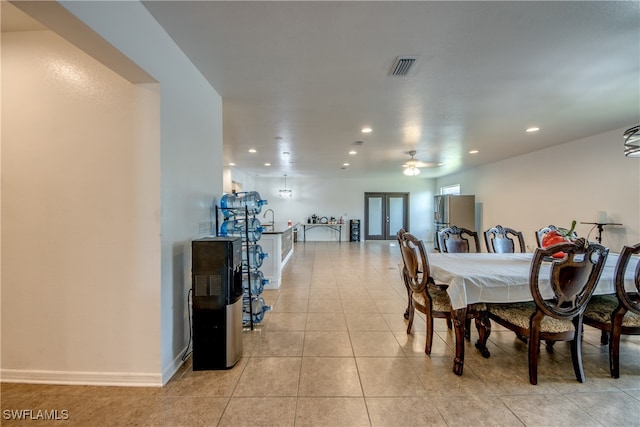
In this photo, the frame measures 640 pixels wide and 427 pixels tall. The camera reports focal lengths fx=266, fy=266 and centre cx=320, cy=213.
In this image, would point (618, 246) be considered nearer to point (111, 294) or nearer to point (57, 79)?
point (111, 294)

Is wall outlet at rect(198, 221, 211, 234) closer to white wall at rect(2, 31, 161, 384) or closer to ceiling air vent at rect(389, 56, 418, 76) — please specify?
white wall at rect(2, 31, 161, 384)

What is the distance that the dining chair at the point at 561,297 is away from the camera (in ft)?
6.24

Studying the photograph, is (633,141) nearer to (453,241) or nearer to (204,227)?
(453,241)

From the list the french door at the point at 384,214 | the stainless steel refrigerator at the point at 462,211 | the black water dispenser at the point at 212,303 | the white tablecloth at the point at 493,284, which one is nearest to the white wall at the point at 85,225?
the black water dispenser at the point at 212,303

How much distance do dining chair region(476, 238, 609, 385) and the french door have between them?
29.0 feet

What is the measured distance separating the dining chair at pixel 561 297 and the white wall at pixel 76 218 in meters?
2.79

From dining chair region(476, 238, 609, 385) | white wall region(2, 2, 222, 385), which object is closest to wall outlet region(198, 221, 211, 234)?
white wall region(2, 2, 222, 385)

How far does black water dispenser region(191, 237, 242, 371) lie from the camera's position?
2117 mm

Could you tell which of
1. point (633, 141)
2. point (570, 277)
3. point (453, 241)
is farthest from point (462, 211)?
point (570, 277)

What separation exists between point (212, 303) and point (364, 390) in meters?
1.33

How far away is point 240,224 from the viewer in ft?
9.41

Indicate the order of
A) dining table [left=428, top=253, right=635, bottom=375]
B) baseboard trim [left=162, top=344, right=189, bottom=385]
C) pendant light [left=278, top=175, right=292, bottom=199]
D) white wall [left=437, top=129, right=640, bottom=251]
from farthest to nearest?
pendant light [left=278, top=175, right=292, bottom=199], white wall [left=437, top=129, right=640, bottom=251], dining table [left=428, top=253, right=635, bottom=375], baseboard trim [left=162, top=344, right=189, bottom=385]

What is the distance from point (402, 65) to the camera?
2.32 m

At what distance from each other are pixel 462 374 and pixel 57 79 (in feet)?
12.7
